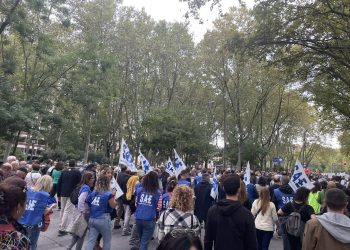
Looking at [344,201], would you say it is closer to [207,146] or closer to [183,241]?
[183,241]

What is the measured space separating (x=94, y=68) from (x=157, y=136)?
39.6 ft

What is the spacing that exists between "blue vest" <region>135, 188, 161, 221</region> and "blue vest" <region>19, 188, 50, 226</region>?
1.70 meters

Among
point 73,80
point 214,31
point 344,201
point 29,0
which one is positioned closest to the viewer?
point 344,201

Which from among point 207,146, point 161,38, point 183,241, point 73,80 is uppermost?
point 161,38

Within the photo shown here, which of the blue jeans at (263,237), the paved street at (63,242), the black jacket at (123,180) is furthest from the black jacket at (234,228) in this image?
the black jacket at (123,180)

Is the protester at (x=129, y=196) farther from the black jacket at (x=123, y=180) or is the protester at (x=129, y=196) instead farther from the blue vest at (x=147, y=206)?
the blue vest at (x=147, y=206)

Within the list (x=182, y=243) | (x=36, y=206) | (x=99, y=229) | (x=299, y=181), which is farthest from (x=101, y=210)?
(x=182, y=243)

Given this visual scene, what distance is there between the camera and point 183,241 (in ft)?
6.08

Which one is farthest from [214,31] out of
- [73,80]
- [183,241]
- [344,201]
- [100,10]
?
[183,241]

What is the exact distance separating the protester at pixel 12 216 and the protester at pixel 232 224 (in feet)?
6.85

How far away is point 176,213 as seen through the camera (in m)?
5.18

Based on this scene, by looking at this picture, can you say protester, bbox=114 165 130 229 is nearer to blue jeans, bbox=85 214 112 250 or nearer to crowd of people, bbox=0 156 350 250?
crowd of people, bbox=0 156 350 250

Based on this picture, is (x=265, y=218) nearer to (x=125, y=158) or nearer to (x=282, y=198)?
(x=282, y=198)

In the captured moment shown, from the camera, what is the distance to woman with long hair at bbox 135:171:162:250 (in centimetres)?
671
